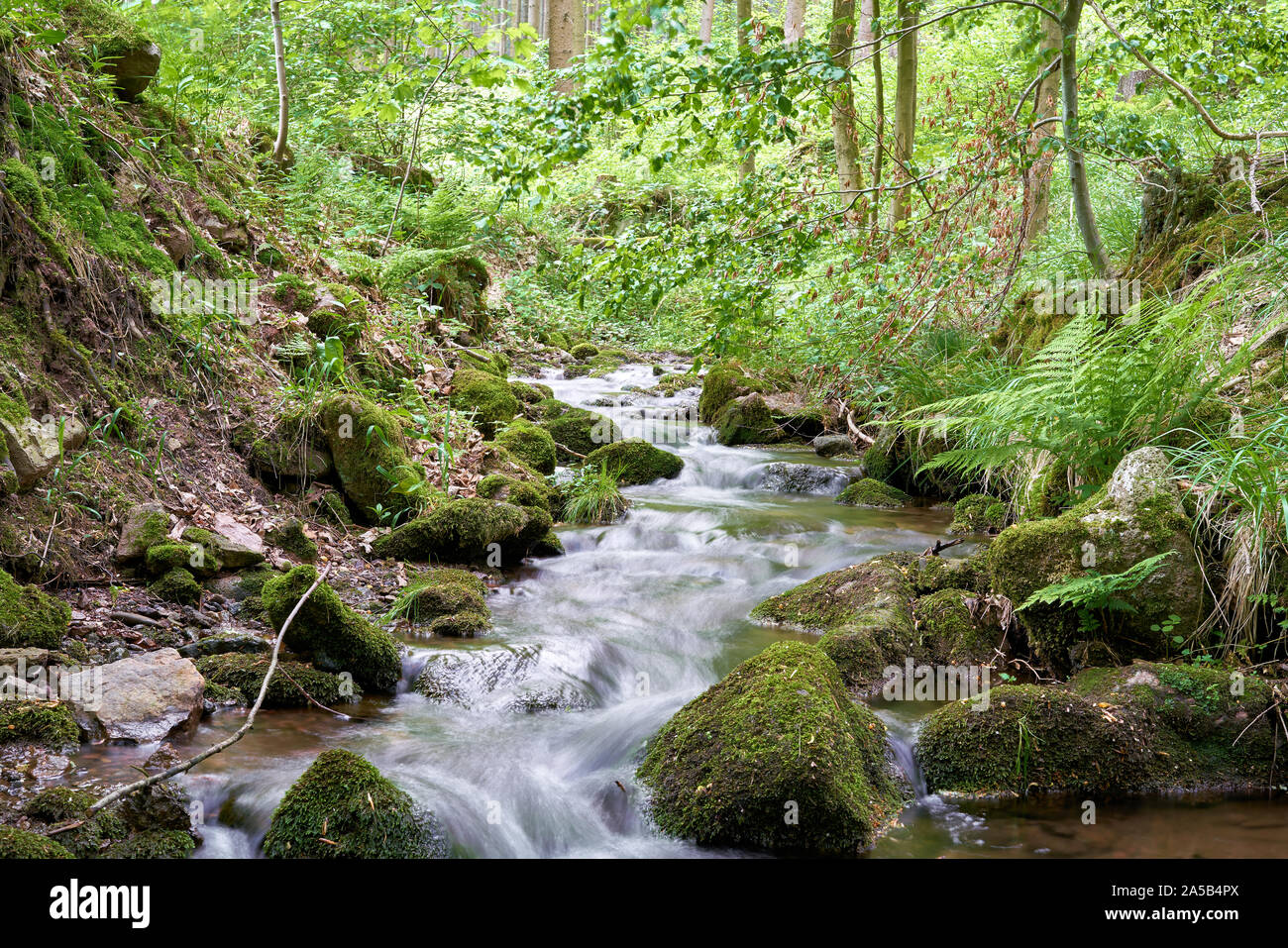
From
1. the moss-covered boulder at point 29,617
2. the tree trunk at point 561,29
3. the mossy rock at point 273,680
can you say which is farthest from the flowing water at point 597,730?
the tree trunk at point 561,29

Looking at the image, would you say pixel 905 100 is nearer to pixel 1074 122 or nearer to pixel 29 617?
pixel 1074 122

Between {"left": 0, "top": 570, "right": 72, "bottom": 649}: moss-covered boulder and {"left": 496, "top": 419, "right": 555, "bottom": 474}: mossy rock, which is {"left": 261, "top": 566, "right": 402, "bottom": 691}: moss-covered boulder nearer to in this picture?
{"left": 0, "top": 570, "right": 72, "bottom": 649}: moss-covered boulder

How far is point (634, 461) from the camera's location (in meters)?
10.2

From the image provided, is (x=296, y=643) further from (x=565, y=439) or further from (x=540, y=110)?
(x=565, y=439)

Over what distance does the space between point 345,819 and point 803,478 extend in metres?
7.39

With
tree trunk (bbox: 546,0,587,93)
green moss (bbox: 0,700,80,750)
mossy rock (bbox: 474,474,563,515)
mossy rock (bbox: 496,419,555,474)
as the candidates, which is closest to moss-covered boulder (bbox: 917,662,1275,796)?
green moss (bbox: 0,700,80,750)

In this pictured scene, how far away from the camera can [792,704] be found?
3959mm

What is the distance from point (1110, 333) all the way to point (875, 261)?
201cm

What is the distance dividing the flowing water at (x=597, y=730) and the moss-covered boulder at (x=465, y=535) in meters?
0.33

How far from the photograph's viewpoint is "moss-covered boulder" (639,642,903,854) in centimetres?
365

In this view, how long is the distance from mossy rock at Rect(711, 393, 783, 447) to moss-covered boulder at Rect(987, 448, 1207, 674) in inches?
264

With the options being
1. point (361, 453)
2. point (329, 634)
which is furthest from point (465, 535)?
point (329, 634)

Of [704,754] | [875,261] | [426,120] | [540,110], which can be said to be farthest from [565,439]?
[426,120]

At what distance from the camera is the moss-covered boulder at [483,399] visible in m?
9.87
